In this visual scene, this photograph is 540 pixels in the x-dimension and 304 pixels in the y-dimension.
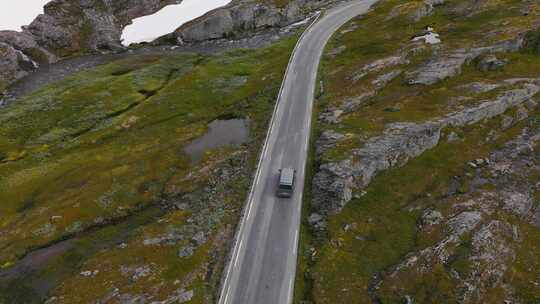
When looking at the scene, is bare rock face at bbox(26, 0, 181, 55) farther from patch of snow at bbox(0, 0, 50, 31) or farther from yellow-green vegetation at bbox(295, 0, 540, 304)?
yellow-green vegetation at bbox(295, 0, 540, 304)

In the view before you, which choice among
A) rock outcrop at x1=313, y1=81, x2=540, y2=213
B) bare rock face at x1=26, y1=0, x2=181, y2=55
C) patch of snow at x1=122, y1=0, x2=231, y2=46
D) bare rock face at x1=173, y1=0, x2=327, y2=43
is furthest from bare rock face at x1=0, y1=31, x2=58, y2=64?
rock outcrop at x1=313, y1=81, x2=540, y2=213

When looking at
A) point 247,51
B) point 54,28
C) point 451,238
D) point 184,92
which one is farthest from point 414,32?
point 54,28

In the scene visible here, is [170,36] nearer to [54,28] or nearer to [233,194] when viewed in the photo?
[54,28]

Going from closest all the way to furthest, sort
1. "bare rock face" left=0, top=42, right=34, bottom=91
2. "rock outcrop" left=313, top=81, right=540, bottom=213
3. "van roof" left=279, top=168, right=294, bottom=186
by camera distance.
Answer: "rock outcrop" left=313, top=81, right=540, bottom=213, "van roof" left=279, top=168, right=294, bottom=186, "bare rock face" left=0, top=42, right=34, bottom=91

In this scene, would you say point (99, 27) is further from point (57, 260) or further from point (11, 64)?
point (57, 260)

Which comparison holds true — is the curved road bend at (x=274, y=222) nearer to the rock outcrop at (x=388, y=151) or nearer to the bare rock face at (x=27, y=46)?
the rock outcrop at (x=388, y=151)

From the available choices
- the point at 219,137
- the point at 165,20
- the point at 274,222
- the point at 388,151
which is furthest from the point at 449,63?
the point at 165,20
